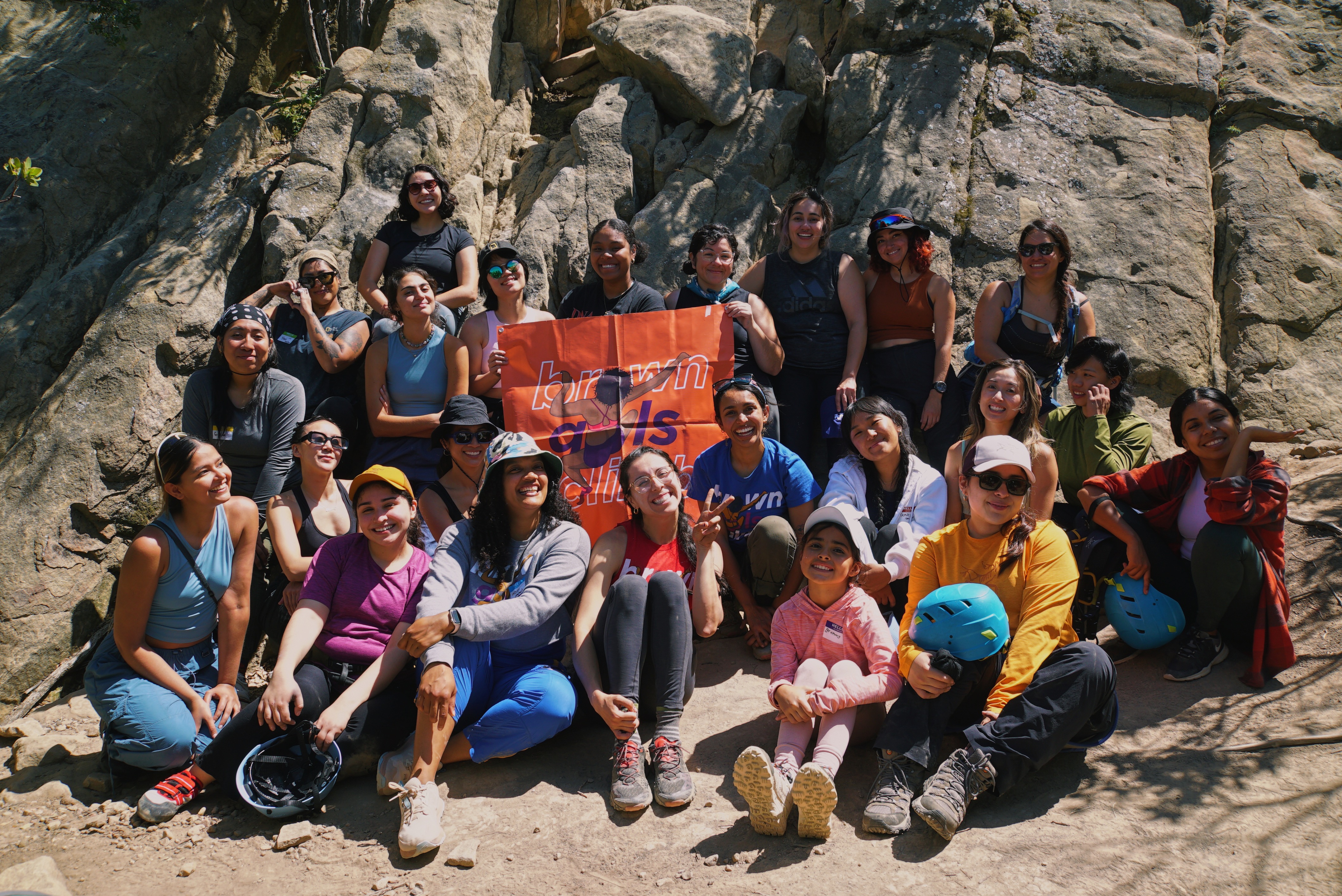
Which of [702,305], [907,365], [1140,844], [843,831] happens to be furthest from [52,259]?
[1140,844]

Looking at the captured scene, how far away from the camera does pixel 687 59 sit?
7559 mm

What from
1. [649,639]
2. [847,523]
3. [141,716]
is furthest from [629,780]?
[141,716]

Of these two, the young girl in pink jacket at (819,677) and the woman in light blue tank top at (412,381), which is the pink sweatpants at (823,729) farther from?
the woman in light blue tank top at (412,381)

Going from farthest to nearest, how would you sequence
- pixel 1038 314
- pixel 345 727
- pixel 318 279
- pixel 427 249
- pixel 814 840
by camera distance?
pixel 427 249 → pixel 318 279 → pixel 1038 314 → pixel 345 727 → pixel 814 840

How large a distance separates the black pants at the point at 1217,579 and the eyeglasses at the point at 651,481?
7.31 ft

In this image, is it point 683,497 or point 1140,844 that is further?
point 683,497

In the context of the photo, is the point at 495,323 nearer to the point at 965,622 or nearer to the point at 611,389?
the point at 611,389

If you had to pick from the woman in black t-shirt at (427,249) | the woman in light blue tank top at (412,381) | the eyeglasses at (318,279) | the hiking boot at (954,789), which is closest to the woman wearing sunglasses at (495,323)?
the woman in light blue tank top at (412,381)

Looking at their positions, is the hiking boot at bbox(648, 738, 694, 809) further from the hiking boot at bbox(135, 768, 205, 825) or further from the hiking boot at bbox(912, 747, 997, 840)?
the hiking boot at bbox(135, 768, 205, 825)

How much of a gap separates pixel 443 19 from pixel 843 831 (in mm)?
7586

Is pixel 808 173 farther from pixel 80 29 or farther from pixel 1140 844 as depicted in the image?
pixel 80 29

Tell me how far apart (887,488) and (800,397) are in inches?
48.3

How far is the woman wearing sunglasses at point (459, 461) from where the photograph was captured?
4.60 metres

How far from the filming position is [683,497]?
4746 mm
